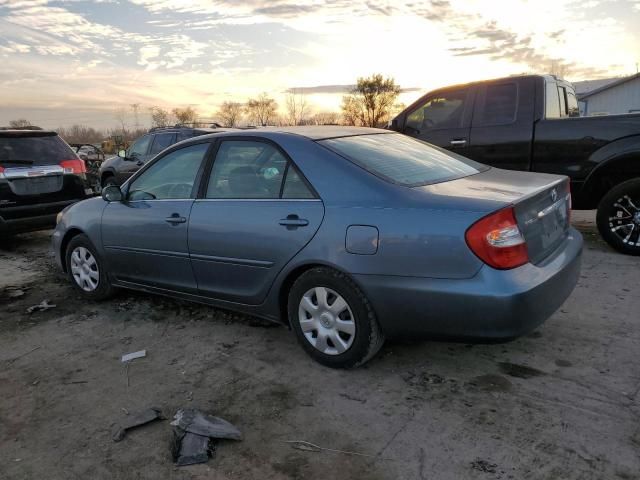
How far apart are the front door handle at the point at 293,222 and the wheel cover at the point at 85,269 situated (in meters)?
2.42

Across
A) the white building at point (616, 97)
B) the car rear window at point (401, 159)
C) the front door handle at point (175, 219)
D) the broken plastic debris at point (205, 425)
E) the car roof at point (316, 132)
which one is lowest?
the broken plastic debris at point (205, 425)

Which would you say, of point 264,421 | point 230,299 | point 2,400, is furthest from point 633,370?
point 2,400

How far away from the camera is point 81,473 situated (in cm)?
250

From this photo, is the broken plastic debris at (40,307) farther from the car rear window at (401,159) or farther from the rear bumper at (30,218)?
the car rear window at (401,159)

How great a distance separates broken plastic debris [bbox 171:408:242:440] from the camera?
8.84ft

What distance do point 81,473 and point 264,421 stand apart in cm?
92

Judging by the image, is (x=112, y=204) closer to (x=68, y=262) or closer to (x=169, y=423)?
(x=68, y=262)

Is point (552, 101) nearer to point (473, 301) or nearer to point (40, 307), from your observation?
point (473, 301)

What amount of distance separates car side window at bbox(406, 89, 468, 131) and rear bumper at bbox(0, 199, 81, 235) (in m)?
5.26

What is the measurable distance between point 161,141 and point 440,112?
19.9ft

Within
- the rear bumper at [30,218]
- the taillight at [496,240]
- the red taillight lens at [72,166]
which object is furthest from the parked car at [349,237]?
the red taillight lens at [72,166]

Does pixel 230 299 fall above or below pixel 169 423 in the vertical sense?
above

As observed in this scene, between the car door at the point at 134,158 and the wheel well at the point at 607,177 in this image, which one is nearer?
the wheel well at the point at 607,177

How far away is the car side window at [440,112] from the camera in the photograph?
22.8 feet
